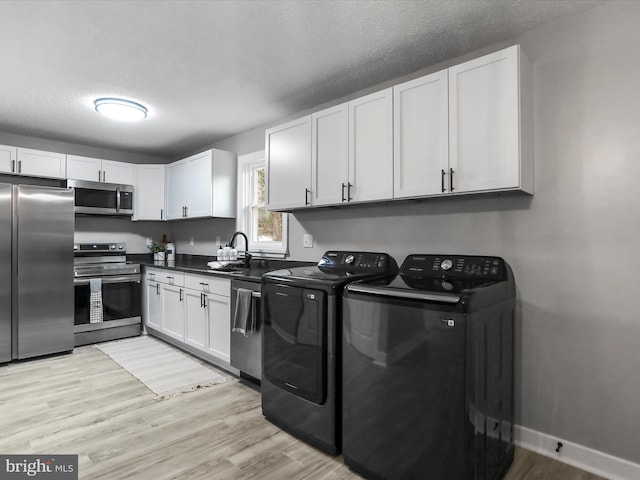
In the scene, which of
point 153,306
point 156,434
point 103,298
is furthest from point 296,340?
point 103,298

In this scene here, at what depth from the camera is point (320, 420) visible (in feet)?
6.91

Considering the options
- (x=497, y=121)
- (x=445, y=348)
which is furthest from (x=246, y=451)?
(x=497, y=121)

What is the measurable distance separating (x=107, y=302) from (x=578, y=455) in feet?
14.6

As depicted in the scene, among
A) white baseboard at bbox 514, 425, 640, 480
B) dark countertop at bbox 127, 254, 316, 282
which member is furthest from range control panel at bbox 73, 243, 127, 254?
white baseboard at bbox 514, 425, 640, 480

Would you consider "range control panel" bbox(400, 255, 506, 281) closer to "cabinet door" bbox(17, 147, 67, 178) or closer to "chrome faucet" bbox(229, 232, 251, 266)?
"chrome faucet" bbox(229, 232, 251, 266)

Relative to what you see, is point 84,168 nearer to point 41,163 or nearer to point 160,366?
point 41,163

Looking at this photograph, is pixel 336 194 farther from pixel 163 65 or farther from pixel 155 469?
pixel 155 469

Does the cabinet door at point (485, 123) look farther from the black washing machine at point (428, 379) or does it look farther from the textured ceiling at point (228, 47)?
the black washing machine at point (428, 379)

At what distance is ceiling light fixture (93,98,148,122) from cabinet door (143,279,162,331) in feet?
6.11

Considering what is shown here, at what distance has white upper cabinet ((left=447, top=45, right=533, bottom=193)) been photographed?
74.6 inches

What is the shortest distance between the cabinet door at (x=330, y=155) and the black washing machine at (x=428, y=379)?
958 millimetres

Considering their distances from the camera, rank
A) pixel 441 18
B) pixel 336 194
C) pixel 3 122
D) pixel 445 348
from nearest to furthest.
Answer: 1. pixel 445 348
2. pixel 441 18
3. pixel 336 194
4. pixel 3 122

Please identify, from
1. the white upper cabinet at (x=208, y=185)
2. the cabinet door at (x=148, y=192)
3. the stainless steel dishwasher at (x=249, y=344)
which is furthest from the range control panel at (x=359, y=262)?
the cabinet door at (x=148, y=192)

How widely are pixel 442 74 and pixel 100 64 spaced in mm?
2302
